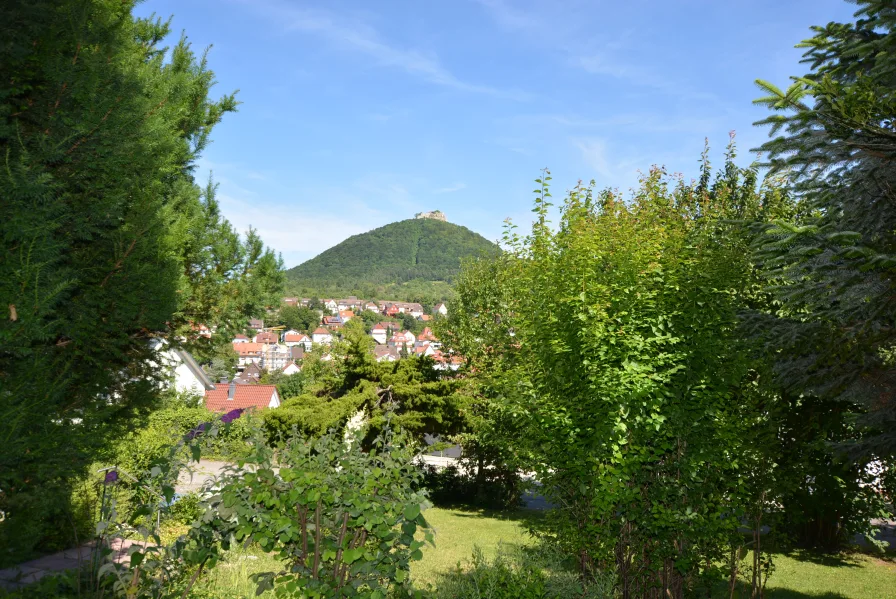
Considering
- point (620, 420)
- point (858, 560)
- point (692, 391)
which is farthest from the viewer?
point (858, 560)

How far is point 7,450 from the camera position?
12.6ft

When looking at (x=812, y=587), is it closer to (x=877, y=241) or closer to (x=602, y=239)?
(x=877, y=241)

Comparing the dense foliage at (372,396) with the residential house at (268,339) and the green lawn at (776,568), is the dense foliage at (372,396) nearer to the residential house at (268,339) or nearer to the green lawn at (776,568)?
the green lawn at (776,568)

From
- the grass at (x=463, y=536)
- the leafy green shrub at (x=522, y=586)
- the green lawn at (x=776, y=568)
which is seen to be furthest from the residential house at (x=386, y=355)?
the leafy green shrub at (x=522, y=586)

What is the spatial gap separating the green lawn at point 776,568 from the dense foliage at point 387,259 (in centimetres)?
14127

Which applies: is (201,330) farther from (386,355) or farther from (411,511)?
(386,355)

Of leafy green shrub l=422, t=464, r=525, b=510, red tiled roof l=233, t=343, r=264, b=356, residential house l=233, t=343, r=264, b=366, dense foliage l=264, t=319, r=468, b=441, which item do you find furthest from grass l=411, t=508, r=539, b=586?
red tiled roof l=233, t=343, r=264, b=356

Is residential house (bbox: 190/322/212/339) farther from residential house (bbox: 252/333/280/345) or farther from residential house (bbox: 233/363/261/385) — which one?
residential house (bbox: 252/333/280/345)

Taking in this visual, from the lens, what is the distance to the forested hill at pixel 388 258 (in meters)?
164

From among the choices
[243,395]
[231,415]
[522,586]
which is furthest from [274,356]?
[522,586]

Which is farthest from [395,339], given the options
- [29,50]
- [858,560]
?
[29,50]

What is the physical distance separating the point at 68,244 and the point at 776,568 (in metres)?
13.4

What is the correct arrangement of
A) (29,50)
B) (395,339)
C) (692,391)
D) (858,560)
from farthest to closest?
(395,339) → (858,560) → (692,391) → (29,50)

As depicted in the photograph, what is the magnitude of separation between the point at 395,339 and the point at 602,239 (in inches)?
4697
